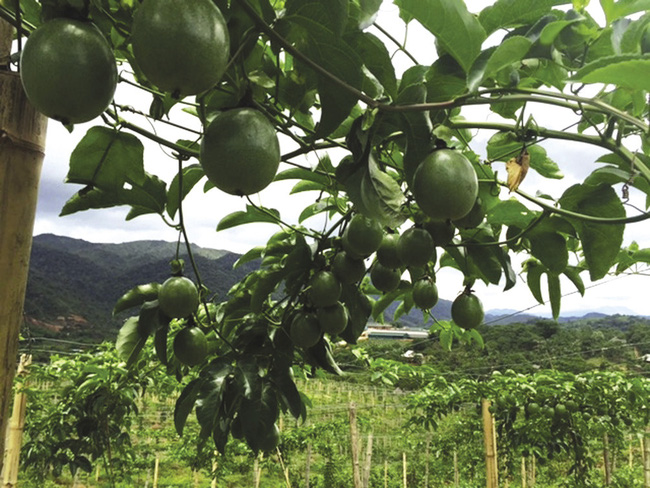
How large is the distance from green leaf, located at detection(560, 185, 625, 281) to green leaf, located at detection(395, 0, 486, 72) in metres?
0.48

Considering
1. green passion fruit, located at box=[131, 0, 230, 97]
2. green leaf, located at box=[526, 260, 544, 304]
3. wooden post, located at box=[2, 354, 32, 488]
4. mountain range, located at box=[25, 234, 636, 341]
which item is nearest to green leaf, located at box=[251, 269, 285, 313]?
green leaf, located at box=[526, 260, 544, 304]

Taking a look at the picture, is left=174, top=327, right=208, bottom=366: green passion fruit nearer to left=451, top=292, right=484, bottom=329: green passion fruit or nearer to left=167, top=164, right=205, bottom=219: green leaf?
left=167, top=164, right=205, bottom=219: green leaf

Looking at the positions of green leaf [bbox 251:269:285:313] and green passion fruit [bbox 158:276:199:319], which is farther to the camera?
green leaf [bbox 251:269:285:313]

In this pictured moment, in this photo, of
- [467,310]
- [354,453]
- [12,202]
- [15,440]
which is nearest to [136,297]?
[12,202]

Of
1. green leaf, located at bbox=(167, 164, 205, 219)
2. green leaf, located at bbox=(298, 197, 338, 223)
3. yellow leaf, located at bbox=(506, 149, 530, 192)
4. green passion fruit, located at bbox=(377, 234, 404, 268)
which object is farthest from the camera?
green leaf, located at bbox=(298, 197, 338, 223)

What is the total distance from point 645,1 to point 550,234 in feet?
1.87

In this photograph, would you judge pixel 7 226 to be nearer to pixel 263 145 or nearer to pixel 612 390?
pixel 263 145

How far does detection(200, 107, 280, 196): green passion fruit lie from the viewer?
2.10 ft

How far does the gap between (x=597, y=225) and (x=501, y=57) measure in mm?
569

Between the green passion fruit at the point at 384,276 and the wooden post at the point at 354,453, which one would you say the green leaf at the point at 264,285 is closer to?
the green passion fruit at the point at 384,276

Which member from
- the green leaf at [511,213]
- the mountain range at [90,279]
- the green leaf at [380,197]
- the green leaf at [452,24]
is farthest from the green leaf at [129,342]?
the mountain range at [90,279]

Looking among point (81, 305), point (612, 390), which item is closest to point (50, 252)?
point (81, 305)

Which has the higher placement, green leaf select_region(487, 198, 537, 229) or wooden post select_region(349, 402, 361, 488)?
green leaf select_region(487, 198, 537, 229)

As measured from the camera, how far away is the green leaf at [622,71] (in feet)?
1.80
